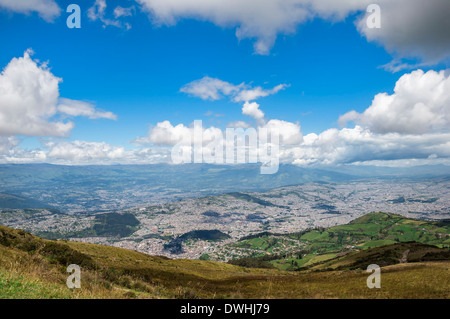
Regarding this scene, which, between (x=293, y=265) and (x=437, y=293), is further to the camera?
(x=293, y=265)
